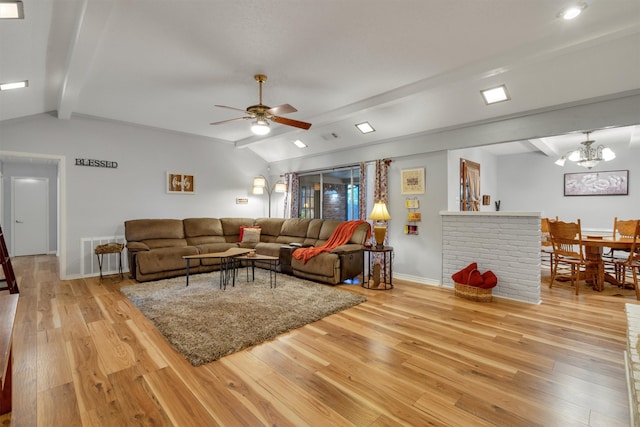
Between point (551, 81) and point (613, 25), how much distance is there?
2.85 feet

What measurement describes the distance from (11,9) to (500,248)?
5334 millimetres

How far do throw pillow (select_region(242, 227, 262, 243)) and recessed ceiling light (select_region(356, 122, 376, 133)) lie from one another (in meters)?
3.02

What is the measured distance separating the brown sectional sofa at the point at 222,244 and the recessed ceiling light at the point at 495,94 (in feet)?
8.46

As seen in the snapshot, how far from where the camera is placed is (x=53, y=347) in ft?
8.19

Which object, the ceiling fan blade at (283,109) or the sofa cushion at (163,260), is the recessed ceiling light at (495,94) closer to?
the ceiling fan blade at (283,109)

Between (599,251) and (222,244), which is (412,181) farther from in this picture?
(222,244)

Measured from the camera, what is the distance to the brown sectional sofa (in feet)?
15.4

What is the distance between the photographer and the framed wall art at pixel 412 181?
4.91m

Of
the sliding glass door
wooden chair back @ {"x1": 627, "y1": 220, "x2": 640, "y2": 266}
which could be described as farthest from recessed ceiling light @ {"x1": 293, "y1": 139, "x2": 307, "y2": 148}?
wooden chair back @ {"x1": 627, "y1": 220, "x2": 640, "y2": 266}

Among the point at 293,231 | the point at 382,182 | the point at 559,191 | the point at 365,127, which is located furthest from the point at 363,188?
the point at 559,191

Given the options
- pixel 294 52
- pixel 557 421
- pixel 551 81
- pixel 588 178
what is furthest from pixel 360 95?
pixel 588 178

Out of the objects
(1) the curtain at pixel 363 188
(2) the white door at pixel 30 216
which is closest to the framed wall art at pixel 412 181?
(1) the curtain at pixel 363 188

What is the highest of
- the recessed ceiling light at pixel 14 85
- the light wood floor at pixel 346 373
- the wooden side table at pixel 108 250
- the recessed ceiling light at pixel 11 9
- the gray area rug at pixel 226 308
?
the recessed ceiling light at pixel 14 85

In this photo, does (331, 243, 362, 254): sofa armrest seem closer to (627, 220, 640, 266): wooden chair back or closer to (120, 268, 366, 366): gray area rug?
(120, 268, 366, 366): gray area rug
